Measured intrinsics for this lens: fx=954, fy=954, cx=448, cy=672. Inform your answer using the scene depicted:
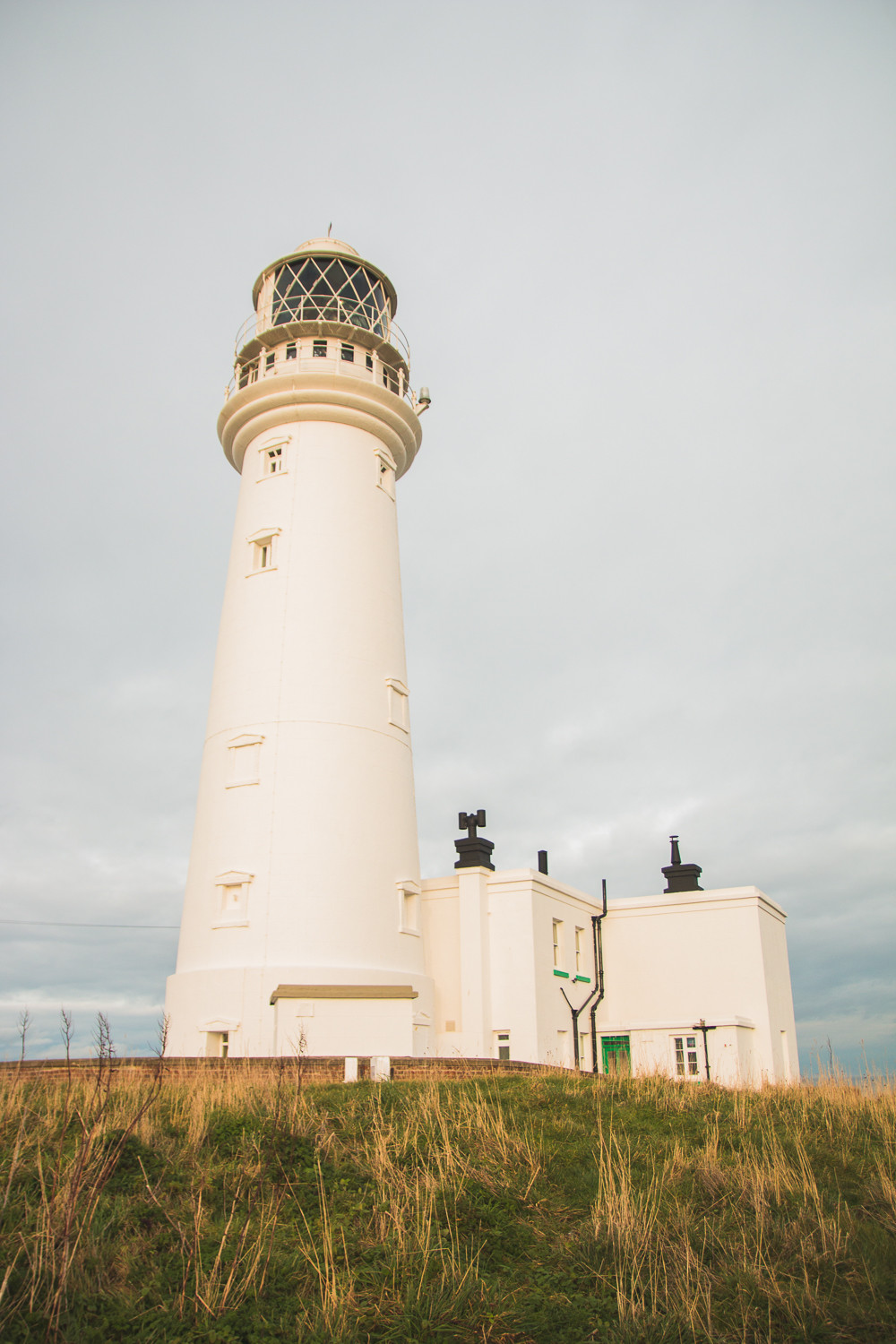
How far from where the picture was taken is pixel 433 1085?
11672mm

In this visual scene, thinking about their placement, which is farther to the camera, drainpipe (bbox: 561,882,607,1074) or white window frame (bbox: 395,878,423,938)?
drainpipe (bbox: 561,882,607,1074)

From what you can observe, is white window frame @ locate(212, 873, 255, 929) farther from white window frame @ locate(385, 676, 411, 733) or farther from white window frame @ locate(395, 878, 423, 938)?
white window frame @ locate(385, 676, 411, 733)

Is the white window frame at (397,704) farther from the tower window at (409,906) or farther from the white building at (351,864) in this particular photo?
the tower window at (409,906)

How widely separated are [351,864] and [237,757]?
9.76 feet

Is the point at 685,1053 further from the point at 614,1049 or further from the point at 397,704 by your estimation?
the point at 397,704

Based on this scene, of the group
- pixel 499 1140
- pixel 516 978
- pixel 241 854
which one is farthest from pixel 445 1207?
pixel 516 978

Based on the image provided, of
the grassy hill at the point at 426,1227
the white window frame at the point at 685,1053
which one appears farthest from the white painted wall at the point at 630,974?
the grassy hill at the point at 426,1227

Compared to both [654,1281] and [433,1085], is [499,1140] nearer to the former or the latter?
[654,1281]

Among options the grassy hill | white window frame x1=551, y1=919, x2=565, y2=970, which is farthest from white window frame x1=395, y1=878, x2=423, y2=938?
the grassy hill

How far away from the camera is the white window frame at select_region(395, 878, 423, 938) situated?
17797 mm

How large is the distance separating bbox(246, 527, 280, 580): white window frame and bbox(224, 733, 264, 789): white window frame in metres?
3.56

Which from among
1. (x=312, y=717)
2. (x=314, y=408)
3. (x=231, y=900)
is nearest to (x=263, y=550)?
(x=314, y=408)

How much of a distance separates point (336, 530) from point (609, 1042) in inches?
546

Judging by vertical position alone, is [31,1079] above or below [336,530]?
below
